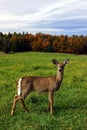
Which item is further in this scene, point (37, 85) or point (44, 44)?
point (44, 44)

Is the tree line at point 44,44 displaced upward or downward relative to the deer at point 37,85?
downward

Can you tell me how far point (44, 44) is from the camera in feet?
333

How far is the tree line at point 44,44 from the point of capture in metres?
94.1

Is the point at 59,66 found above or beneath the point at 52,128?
above

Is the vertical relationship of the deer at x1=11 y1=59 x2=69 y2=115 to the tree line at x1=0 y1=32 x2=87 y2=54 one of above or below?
above

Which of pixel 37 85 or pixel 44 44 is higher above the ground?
pixel 37 85

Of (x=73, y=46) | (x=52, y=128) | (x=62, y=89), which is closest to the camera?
(x=52, y=128)

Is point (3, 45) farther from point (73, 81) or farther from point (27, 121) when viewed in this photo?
point (27, 121)

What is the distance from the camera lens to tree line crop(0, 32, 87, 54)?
94137mm

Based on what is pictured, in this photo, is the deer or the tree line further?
the tree line

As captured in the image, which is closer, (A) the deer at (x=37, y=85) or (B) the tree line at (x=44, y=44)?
(A) the deer at (x=37, y=85)

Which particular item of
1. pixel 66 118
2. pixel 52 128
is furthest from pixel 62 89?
pixel 52 128

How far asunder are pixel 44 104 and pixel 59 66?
5.89 ft

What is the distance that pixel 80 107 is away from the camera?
39.8ft
